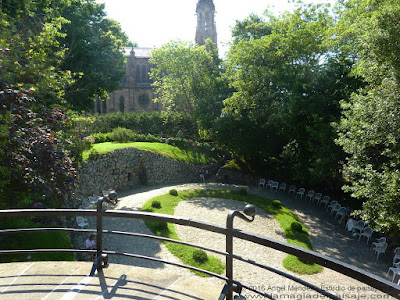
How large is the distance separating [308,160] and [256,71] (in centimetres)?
760

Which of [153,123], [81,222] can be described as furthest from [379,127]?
[153,123]

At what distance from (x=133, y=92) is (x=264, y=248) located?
1818 inches

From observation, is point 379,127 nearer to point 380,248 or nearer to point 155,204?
point 380,248

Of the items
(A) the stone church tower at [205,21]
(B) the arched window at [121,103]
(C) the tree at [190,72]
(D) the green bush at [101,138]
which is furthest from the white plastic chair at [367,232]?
(A) the stone church tower at [205,21]

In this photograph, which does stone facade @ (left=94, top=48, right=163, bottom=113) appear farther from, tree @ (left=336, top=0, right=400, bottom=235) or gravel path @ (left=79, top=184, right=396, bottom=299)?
tree @ (left=336, top=0, right=400, bottom=235)

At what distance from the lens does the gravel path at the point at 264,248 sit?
10771 mm

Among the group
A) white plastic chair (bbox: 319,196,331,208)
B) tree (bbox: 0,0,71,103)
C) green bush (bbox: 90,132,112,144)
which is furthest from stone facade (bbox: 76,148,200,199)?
white plastic chair (bbox: 319,196,331,208)

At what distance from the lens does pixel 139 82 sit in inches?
2221

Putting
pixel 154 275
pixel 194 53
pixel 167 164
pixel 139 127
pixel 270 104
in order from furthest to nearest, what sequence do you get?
1. pixel 139 127
2. pixel 194 53
3. pixel 167 164
4. pixel 270 104
5. pixel 154 275

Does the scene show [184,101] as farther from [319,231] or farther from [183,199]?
[319,231]

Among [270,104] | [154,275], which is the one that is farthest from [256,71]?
[154,275]

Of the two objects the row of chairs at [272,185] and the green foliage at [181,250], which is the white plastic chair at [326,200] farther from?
the green foliage at [181,250]

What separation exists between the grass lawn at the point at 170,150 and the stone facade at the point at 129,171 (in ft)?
1.61

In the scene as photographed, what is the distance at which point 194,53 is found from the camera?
33531 millimetres
